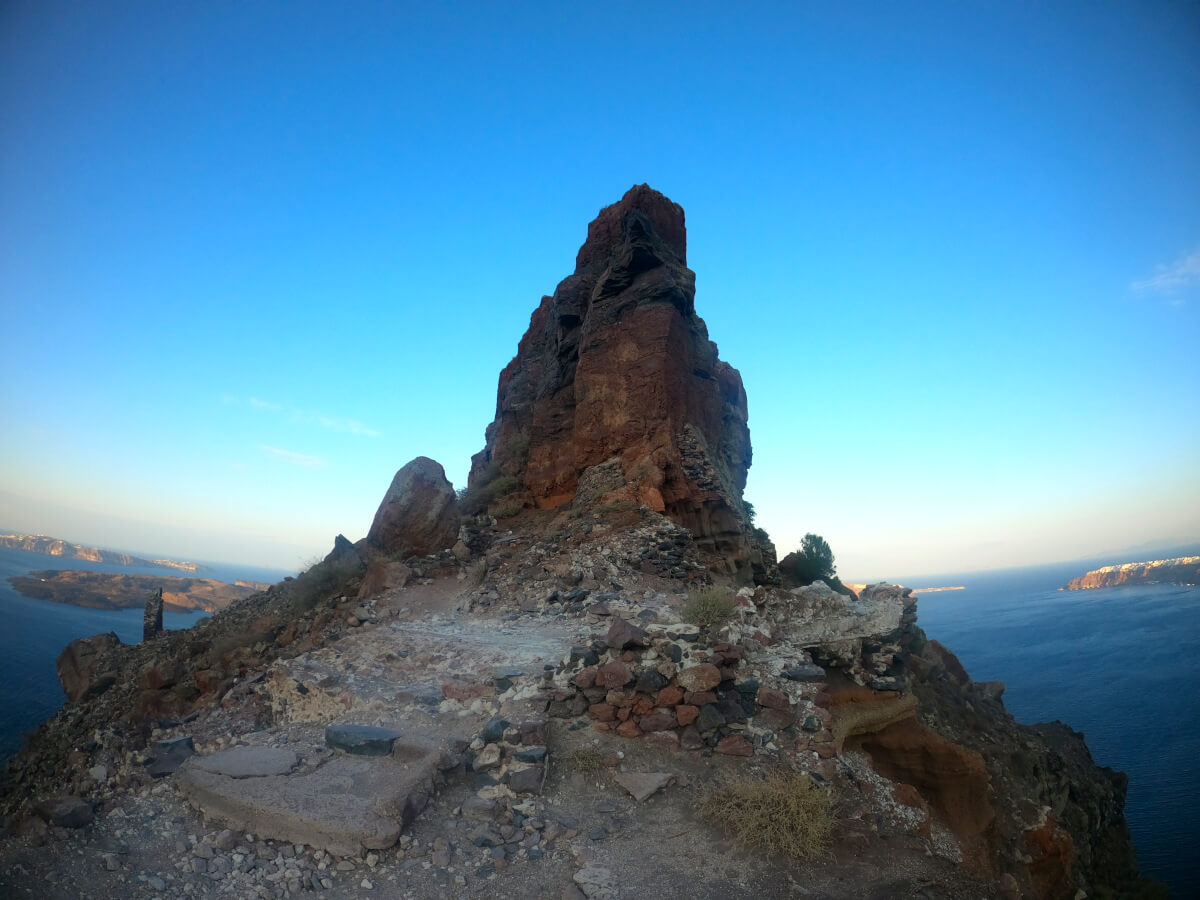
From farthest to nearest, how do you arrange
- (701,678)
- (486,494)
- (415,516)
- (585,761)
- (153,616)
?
(486,494), (153,616), (415,516), (701,678), (585,761)

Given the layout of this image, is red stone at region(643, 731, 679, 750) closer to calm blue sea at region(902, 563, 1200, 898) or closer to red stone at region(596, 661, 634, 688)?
red stone at region(596, 661, 634, 688)

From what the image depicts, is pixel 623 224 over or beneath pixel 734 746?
over

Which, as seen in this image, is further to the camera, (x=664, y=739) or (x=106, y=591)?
(x=106, y=591)

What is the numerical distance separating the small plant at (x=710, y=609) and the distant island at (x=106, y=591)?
46.0 metres

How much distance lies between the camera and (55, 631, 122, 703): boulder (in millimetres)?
13453

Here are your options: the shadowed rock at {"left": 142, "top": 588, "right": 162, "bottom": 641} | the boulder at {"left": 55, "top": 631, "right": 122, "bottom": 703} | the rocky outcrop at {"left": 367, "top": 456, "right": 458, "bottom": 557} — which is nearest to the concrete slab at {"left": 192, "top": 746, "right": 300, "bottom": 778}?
the rocky outcrop at {"left": 367, "top": 456, "right": 458, "bottom": 557}

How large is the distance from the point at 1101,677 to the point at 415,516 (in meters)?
44.3

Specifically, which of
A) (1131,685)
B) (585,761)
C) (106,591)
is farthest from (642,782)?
(106,591)

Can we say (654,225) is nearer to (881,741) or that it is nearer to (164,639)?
(881,741)

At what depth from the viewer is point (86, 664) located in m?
14.0

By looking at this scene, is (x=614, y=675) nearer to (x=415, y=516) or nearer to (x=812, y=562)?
(x=415, y=516)

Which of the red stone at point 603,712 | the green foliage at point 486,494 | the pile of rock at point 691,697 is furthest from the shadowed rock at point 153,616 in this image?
the red stone at point 603,712

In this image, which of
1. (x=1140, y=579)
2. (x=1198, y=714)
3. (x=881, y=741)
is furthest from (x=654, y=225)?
(x=1140, y=579)

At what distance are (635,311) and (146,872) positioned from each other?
15.9 m
